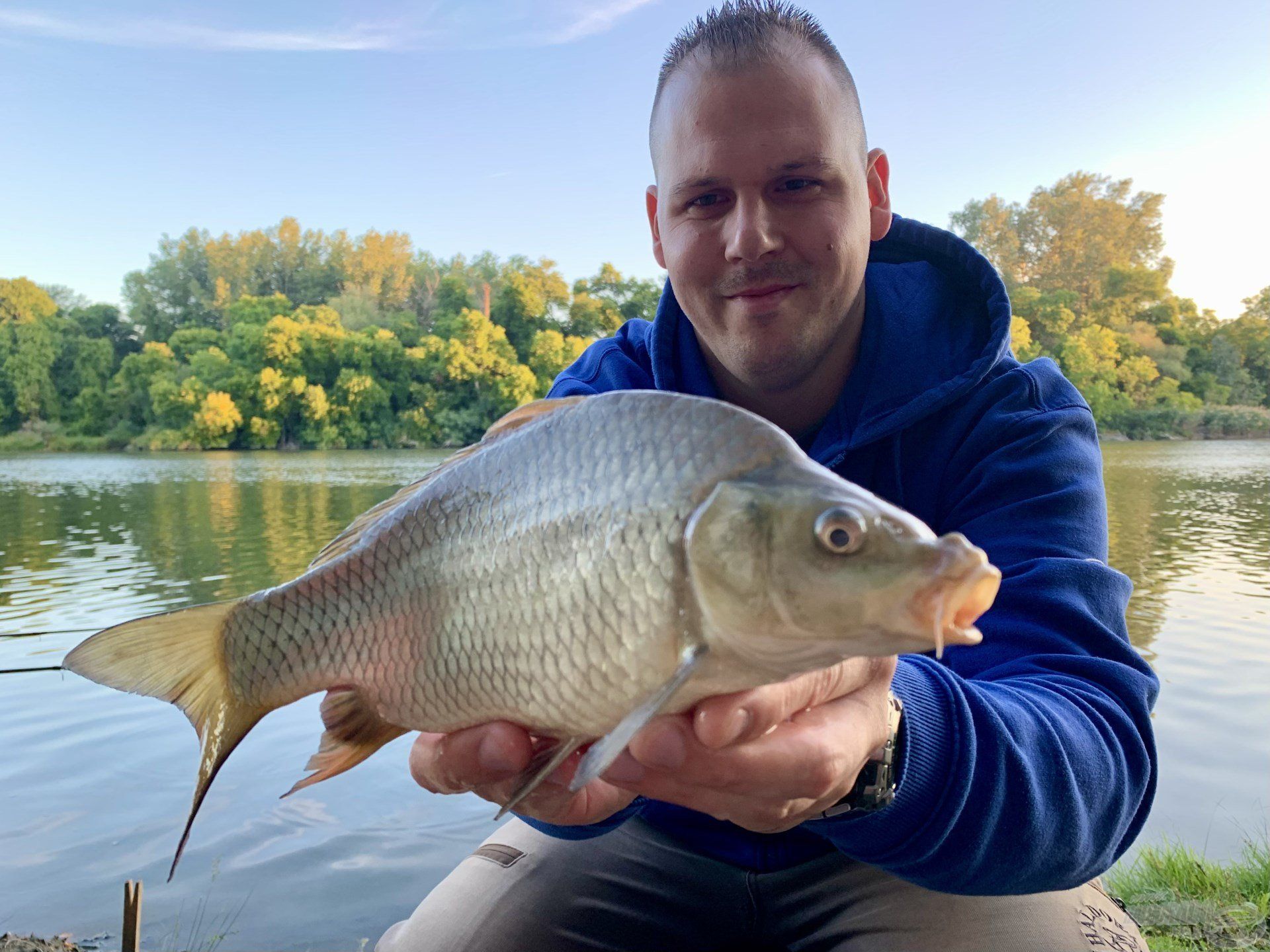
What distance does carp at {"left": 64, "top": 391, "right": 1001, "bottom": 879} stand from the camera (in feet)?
A: 2.69

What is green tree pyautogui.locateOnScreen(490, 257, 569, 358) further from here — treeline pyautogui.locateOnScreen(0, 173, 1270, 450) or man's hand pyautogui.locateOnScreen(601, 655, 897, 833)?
man's hand pyautogui.locateOnScreen(601, 655, 897, 833)

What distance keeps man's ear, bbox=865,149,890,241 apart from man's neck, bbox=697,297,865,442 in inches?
8.2

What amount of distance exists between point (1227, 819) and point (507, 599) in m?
4.63

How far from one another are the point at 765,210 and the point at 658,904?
1332 mm

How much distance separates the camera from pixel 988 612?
59.9 inches

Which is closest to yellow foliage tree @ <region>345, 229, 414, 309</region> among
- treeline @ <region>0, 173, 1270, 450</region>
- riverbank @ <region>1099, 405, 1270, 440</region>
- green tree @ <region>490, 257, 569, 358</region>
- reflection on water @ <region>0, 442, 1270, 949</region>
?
treeline @ <region>0, 173, 1270, 450</region>

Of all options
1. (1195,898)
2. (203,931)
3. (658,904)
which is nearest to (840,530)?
(658,904)

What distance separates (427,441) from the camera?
3672 cm

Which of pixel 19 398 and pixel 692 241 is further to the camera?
pixel 19 398

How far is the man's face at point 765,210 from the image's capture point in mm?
1747

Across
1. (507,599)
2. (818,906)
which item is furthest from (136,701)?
(507,599)

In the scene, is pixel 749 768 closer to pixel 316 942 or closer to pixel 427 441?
pixel 316 942

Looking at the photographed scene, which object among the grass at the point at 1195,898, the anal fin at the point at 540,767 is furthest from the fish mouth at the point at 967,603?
the grass at the point at 1195,898

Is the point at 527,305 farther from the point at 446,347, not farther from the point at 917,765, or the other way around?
the point at 917,765
